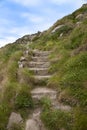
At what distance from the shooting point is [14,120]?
1052 cm

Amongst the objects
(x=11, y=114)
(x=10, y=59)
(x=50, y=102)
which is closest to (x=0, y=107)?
(x=11, y=114)

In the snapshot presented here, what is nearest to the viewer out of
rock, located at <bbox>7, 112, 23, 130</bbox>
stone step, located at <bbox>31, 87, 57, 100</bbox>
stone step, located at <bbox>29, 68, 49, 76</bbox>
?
rock, located at <bbox>7, 112, 23, 130</bbox>

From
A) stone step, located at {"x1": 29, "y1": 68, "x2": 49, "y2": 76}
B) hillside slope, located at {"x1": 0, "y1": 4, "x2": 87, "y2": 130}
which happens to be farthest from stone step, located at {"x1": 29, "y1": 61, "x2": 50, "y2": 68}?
stone step, located at {"x1": 29, "y1": 68, "x2": 49, "y2": 76}

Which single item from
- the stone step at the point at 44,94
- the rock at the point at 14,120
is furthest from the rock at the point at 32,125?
the stone step at the point at 44,94

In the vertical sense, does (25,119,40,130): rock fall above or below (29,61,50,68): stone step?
below

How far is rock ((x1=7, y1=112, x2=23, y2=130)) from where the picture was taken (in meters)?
10.3

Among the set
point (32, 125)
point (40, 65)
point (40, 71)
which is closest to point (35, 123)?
point (32, 125)

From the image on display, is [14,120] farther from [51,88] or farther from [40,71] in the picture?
[40,71]

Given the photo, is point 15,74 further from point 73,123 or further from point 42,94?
point 73,123

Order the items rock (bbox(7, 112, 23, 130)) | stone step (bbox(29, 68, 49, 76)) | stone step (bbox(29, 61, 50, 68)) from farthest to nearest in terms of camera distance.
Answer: stone step (bbox(29, 61, 50, 68)), stone step (bbox(29, 68, 49, 76)), rock (bbox(7, 112, 23, 130))

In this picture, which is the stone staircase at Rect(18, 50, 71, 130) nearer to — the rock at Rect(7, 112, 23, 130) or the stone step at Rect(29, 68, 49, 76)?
the stone step at Rect(29, 68, 49, 76)

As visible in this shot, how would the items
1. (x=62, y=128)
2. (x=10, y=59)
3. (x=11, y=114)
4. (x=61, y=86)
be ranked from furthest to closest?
(x=10, y=59) → (x=61, y=86) → (x=11, y=114) → (x=62, y=128)

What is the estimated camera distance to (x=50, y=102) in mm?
11266

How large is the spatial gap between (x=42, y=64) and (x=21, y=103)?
478 cm
